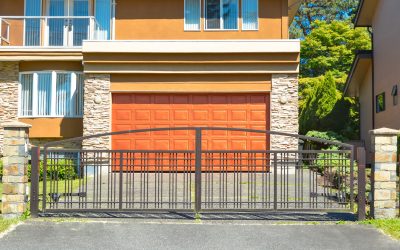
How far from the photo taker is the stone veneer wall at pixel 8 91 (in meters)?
17.3

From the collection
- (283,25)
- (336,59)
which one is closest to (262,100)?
(283,25)

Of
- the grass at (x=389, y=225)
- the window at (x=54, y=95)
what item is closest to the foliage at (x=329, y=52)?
the window at (x=54, y=95)

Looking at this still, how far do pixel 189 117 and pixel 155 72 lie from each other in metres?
1.96

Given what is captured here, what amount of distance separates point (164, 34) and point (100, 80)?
305 cm

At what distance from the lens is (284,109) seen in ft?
52.5

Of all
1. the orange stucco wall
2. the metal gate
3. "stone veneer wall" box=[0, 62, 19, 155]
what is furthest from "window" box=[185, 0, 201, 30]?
the metal gate

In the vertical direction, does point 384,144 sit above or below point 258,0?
below

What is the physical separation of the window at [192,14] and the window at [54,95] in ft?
14.6

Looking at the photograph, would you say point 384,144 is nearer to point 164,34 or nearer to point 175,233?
point 175,233

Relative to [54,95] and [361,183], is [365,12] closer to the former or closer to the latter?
[54,95]

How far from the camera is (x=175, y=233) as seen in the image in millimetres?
7766

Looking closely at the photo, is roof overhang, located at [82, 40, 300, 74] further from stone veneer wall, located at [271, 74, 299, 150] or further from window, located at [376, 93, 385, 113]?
window, located at [376, 93, 385, 113]

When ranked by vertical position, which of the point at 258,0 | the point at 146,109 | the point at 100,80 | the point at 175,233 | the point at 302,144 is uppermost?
the point at 258,0

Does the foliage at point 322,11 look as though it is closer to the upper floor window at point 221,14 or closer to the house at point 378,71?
the house at point 378,71
